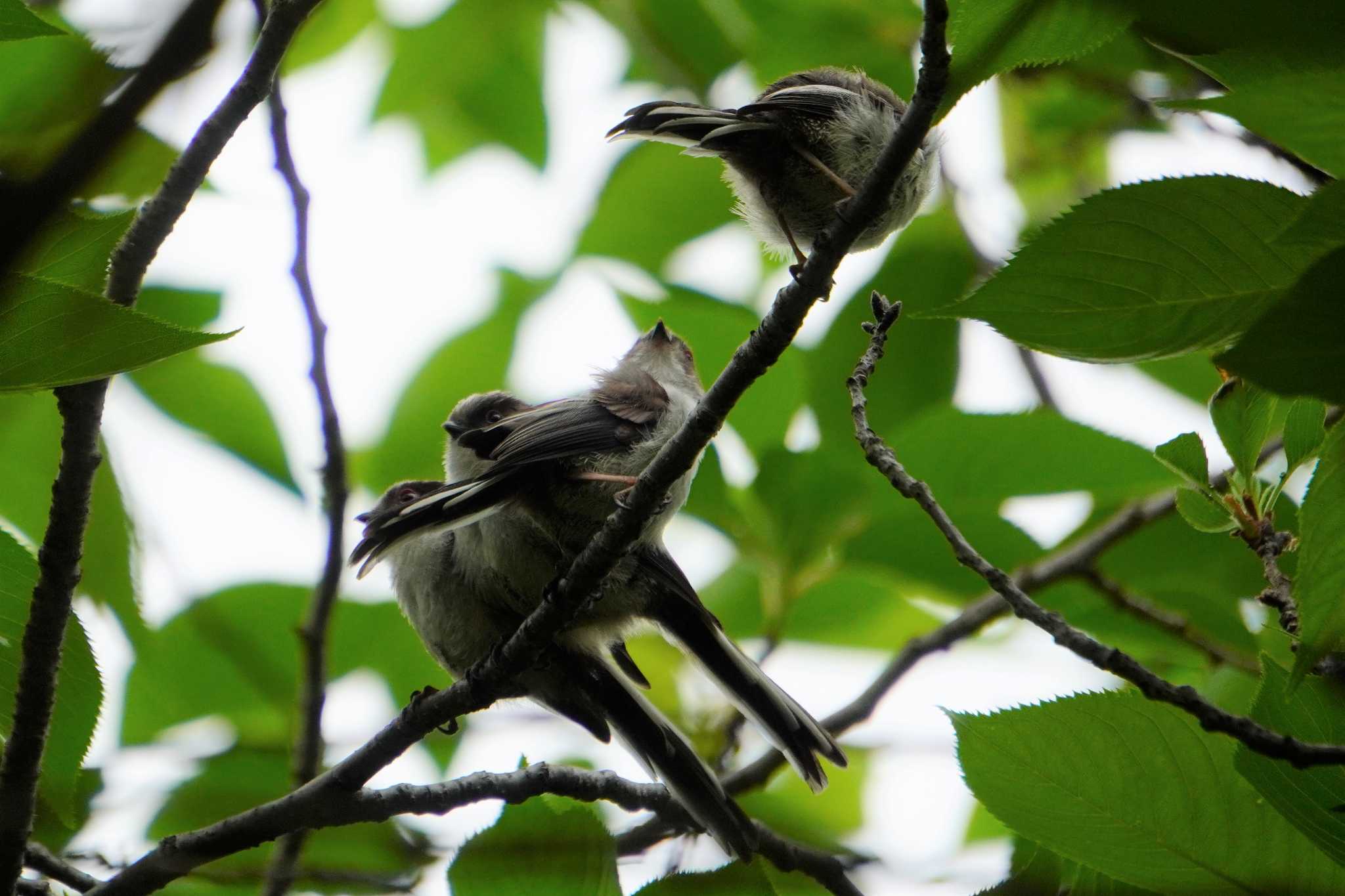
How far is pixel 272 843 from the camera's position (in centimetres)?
349

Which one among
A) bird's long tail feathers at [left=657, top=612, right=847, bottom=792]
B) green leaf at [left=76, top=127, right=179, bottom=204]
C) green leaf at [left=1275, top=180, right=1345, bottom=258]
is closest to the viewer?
green leaf at [left=1275, top=180, right=1345, bottom=258]

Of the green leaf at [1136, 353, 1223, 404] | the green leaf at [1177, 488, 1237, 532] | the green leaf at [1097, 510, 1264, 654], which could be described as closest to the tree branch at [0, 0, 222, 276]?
the green leaf at [1177, 488, 1237, 532]

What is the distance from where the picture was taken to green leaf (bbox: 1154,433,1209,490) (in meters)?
2.16

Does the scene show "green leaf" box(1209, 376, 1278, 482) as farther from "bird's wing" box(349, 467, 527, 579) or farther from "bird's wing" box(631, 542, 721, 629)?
"bird's wing" box(349, 467, 527, 579)

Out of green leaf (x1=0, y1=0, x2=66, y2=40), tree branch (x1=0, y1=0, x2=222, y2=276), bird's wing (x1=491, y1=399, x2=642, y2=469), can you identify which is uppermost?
green leaf (x1=0, y1=0, x2=66, y2=40)

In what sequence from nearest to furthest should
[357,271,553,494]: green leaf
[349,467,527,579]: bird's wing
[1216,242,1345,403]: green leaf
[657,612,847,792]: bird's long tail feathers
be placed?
[1216,242,1345,403]: green leaf
[349,467,527,579]: bird's wing
[657,612,847,792]: bird's long tail feathers
[357,271,553,494]: green leaf

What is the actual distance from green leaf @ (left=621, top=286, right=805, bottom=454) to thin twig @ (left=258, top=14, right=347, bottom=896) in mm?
1286

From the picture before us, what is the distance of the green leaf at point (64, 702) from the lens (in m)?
2.64

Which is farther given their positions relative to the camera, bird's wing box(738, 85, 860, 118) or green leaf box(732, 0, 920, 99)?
green leaf box(732, 0, 920, 99)

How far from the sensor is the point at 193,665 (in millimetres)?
3828

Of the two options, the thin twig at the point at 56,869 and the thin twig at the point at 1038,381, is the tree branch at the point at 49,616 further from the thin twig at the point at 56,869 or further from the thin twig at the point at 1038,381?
the thin twig at the point at 1038,381

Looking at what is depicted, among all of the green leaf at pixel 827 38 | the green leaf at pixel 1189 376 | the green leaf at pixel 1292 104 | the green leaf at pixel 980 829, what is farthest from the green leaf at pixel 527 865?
the green leaf at pixel 827 38

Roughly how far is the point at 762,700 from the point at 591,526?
2.62ft

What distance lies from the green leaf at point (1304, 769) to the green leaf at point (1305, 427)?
15.7 inches
